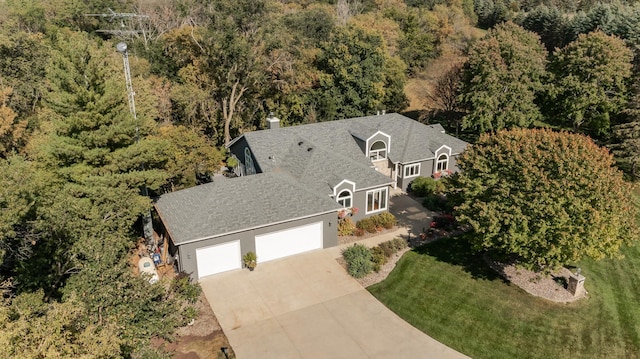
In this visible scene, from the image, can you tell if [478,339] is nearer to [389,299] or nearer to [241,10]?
[389,299]

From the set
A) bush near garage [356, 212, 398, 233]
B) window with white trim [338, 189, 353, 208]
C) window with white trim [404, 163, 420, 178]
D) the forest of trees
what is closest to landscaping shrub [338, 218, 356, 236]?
bush near garage [356, 212, 398, 233]

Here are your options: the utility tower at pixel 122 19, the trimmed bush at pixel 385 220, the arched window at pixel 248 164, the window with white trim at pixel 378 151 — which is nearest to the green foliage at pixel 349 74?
the window with white trim at pixel 378 151

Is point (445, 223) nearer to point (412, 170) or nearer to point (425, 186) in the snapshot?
point (425, 186)

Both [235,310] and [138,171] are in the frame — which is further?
[138,171]

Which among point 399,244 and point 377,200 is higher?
point 377,200

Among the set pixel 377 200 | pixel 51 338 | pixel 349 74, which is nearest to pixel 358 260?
pixel 377 200

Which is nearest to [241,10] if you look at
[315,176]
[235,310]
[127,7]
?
[315,176]

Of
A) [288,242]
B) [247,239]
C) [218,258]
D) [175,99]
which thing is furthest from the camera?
[175,99]
